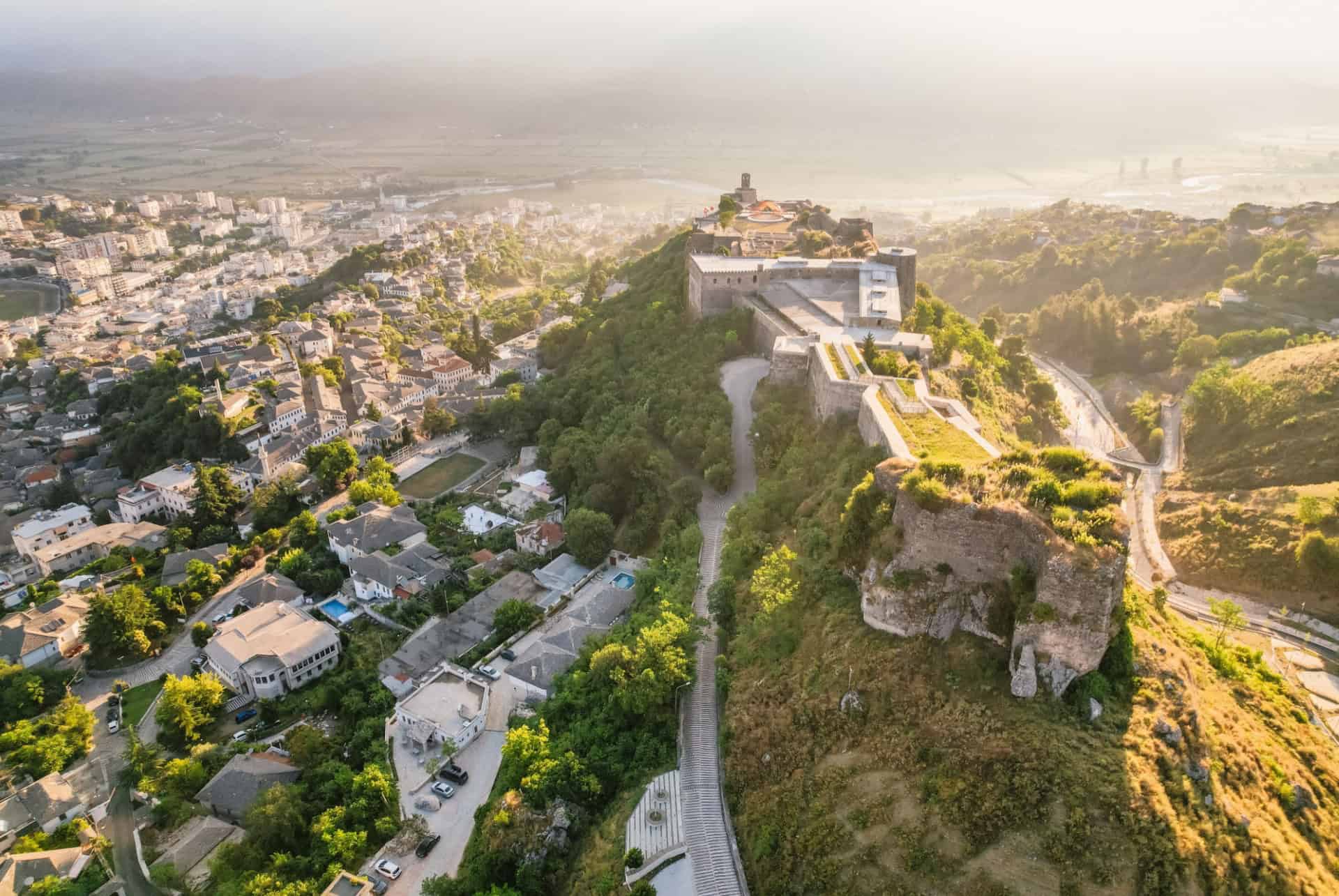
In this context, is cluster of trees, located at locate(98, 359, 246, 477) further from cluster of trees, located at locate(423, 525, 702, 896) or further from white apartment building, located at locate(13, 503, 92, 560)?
cluster of trees, located at locate(423, 525, 702, 896)

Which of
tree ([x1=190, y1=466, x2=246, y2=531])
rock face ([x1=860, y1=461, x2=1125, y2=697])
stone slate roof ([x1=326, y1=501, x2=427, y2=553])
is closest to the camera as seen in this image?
rock face ([x1=860, y1=461, x2=1125, y2=697])

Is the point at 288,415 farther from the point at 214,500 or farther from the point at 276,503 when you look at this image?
the point at 276,503

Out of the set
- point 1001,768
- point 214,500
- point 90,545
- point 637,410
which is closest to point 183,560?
point 214,500

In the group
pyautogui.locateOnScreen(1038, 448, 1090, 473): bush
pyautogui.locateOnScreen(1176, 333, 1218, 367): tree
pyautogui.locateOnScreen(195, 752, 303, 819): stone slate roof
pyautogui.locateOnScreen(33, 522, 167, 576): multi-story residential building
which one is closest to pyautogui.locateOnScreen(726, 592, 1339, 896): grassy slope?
pyautogui.locateOnScreen(1038, 448, 1090, 473): bush

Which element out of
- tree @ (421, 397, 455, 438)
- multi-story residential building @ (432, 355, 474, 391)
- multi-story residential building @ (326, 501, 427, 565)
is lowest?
multi-story residential building @ (326, 501, 427, 565)

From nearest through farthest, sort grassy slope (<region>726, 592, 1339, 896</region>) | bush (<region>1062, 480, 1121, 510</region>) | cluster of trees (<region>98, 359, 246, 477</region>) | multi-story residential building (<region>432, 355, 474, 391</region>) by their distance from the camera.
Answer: grassy slope (<region>726, 592, 1339, 896</region>), bush (<region>1062, 480, 1121, 510</region>), cluster of trees (<region>98, 359, 246, 477</region>), multi-story residential building (<region>432, 355, 474, 391</region>)

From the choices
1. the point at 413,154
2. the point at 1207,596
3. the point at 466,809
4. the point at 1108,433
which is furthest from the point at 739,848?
the point at 413,154
